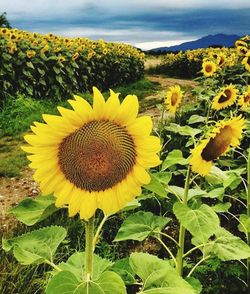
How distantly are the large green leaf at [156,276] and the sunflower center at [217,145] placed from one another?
527 millimetres

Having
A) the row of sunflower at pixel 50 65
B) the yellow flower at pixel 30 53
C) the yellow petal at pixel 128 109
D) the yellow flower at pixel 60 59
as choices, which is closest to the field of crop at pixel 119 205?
the yellow petal at pixel 128 109

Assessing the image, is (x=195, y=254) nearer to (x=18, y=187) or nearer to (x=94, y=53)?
(x=18, y=187)

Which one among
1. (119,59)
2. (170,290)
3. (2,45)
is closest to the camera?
(170,290)

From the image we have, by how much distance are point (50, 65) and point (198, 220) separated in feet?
28.1

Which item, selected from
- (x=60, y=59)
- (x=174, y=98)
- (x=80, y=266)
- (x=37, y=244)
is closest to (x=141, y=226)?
(x=80, y=266)

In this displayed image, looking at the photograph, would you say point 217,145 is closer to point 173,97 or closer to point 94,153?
point 94,153

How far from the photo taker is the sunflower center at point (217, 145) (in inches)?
81.7

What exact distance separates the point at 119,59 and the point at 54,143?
13860 millimetres

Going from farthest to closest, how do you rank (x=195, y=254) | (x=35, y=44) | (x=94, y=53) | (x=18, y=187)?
1. (x=94, y=53)
2. (x=35, y=44)
3. (x=18, y=187)
4. (x=195, y=254)

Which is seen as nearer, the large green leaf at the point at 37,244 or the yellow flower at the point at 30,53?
the large green leaf at the point at 37,244

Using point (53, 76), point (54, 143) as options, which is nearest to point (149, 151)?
point (54, 143)

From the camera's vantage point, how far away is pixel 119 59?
14984mm

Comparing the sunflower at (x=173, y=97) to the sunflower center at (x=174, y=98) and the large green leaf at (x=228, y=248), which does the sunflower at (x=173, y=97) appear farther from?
the large green leaf at (x=228, y=248)

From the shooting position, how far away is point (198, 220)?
2006mm
